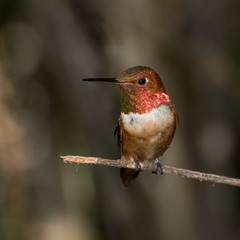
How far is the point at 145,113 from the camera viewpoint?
2.60 metres

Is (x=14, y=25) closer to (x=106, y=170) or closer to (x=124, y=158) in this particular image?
(x=106, y=170)

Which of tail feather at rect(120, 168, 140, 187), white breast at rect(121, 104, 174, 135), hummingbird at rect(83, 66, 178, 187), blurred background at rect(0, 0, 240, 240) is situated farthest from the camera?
blurred background at rect(0, 0, 240, 240)

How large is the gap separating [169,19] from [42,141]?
3.76m

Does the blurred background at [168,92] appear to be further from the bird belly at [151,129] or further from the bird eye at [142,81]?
the bird eye at [142,81]

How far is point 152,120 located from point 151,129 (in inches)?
2.1

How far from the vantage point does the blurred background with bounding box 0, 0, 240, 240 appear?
514 cm

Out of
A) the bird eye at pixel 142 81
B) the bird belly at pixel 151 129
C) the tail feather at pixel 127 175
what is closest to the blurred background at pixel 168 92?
the tail feather at pixel 127 175

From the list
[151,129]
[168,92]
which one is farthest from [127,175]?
[168,92]

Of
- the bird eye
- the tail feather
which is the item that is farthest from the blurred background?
the bird eye

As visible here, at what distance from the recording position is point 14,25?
24.0ft

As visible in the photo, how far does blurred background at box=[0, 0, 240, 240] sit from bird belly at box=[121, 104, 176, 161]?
2.40m

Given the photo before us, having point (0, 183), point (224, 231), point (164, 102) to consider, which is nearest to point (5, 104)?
point (0, 183)

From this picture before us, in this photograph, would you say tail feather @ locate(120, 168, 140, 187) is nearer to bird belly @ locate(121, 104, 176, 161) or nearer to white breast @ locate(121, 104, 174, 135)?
bird belly @ locate(121, 104, 176, 161)

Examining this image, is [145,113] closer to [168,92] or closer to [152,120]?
[152,120]
